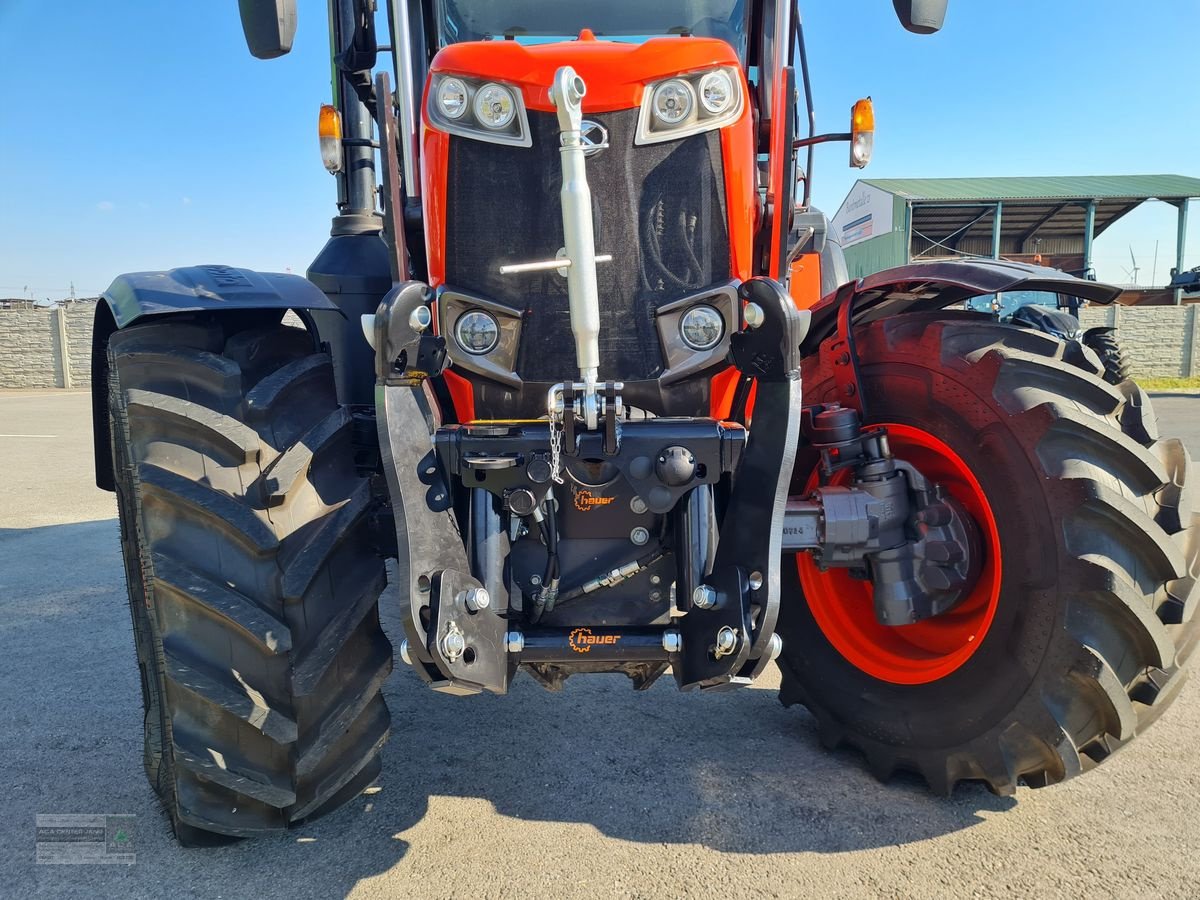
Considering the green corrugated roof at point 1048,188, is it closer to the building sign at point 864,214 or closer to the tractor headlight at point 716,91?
the building sign at point 864,214

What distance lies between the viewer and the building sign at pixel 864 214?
28.3m

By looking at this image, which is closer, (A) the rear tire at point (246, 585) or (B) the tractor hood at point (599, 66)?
(A) the rear tire at point (246, 585)

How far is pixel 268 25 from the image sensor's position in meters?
2.29

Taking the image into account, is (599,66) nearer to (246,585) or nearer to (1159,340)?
(246,585)

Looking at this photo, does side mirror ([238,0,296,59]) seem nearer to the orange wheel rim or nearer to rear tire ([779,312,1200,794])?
rear tire ([779,312,1200,794])

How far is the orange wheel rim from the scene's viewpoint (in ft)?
7.88

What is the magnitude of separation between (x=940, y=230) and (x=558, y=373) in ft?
100

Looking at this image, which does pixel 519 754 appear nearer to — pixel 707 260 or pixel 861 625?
pixel 861 625

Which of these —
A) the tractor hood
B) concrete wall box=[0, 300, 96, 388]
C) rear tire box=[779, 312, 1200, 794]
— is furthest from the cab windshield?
concrete wall box=[0, 300, 96, 388]

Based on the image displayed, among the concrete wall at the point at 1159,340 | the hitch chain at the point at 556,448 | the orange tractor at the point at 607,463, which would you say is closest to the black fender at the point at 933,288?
the orange tractor at the point at 607,463

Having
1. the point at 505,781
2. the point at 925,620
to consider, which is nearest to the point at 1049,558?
the point at 925,620

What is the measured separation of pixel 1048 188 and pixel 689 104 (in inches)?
1247

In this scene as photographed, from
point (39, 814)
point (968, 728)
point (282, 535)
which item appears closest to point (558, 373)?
point (282, 535)

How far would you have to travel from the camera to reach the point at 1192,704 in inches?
122
